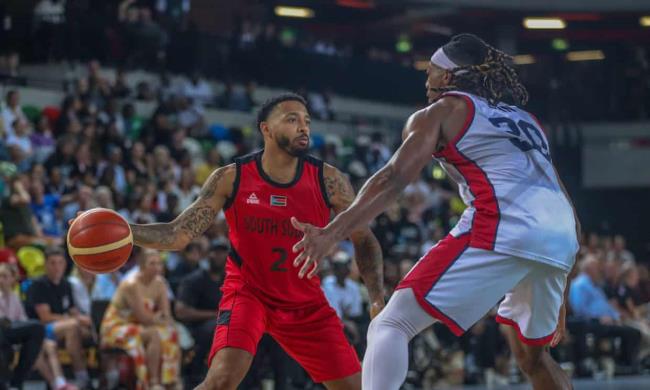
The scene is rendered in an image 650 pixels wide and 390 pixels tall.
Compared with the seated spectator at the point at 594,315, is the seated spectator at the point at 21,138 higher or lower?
higher

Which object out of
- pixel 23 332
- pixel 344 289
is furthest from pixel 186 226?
pixel 344 289

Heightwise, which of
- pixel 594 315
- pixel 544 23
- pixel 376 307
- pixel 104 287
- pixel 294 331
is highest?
pixel 544 23

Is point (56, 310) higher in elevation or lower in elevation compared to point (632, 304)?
higher

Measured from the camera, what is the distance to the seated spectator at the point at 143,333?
1021cm

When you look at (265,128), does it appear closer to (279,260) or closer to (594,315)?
(279,260)

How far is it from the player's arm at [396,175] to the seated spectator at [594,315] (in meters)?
9.65

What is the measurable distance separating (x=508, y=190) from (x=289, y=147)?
5.69 ft

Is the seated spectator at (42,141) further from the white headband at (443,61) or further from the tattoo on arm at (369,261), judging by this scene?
the white headband at (443,61)

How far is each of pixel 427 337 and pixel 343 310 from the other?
55.1 inches

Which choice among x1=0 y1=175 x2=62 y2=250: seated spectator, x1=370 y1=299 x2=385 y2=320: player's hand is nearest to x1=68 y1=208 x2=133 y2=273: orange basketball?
x1=370 y1=299 x2=385 y2=320: player's hand

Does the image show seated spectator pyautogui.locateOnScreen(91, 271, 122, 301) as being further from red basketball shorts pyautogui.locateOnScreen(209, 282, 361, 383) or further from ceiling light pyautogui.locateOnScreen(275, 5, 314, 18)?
ceiling light pyautogui.locateOnScreen(275, 5, 314, 18)

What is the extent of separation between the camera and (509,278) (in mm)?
4984

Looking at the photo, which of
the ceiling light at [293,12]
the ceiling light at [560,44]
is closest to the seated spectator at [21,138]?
the ceiling light at [293,12]

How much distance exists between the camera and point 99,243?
586 centimetres
